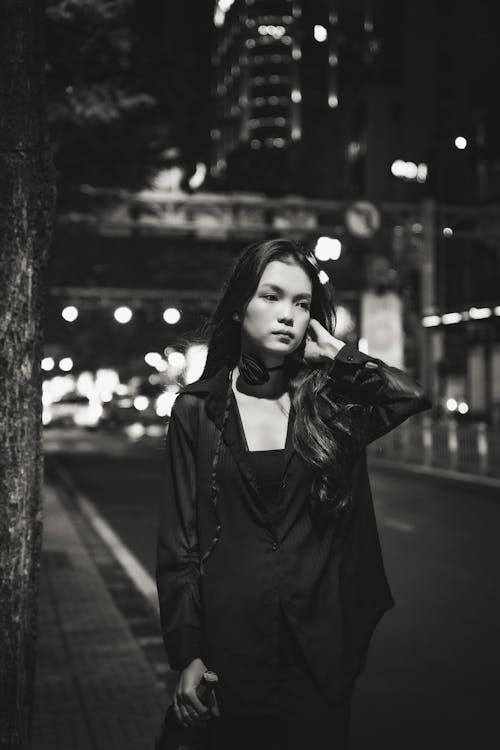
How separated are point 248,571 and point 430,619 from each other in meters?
6.06

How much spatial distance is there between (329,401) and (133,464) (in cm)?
2525

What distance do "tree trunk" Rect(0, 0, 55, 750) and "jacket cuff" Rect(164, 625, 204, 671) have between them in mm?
944

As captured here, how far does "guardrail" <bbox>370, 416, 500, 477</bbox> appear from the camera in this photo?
819 inches

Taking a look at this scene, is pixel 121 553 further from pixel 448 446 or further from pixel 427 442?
pixel 427 442

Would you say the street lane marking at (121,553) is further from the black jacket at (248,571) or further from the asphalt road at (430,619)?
the black jacket at (248,571)

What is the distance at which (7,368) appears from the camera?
132 inches

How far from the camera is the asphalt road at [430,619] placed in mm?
5770

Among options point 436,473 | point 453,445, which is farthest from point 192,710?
point 436,473

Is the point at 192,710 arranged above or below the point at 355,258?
below

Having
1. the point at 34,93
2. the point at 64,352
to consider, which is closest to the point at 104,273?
the point at 64,352

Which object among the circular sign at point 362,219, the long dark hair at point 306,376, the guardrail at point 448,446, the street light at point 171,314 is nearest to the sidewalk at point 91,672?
the long dark hair at point 306,376

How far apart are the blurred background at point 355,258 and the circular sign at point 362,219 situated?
9cm

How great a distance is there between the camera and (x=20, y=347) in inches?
133

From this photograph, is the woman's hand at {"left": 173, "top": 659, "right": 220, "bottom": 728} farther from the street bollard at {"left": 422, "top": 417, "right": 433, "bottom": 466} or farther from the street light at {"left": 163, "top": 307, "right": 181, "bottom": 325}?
the street light at {"left": 163, "top": 307, "right": 181, "bottom": 325}
